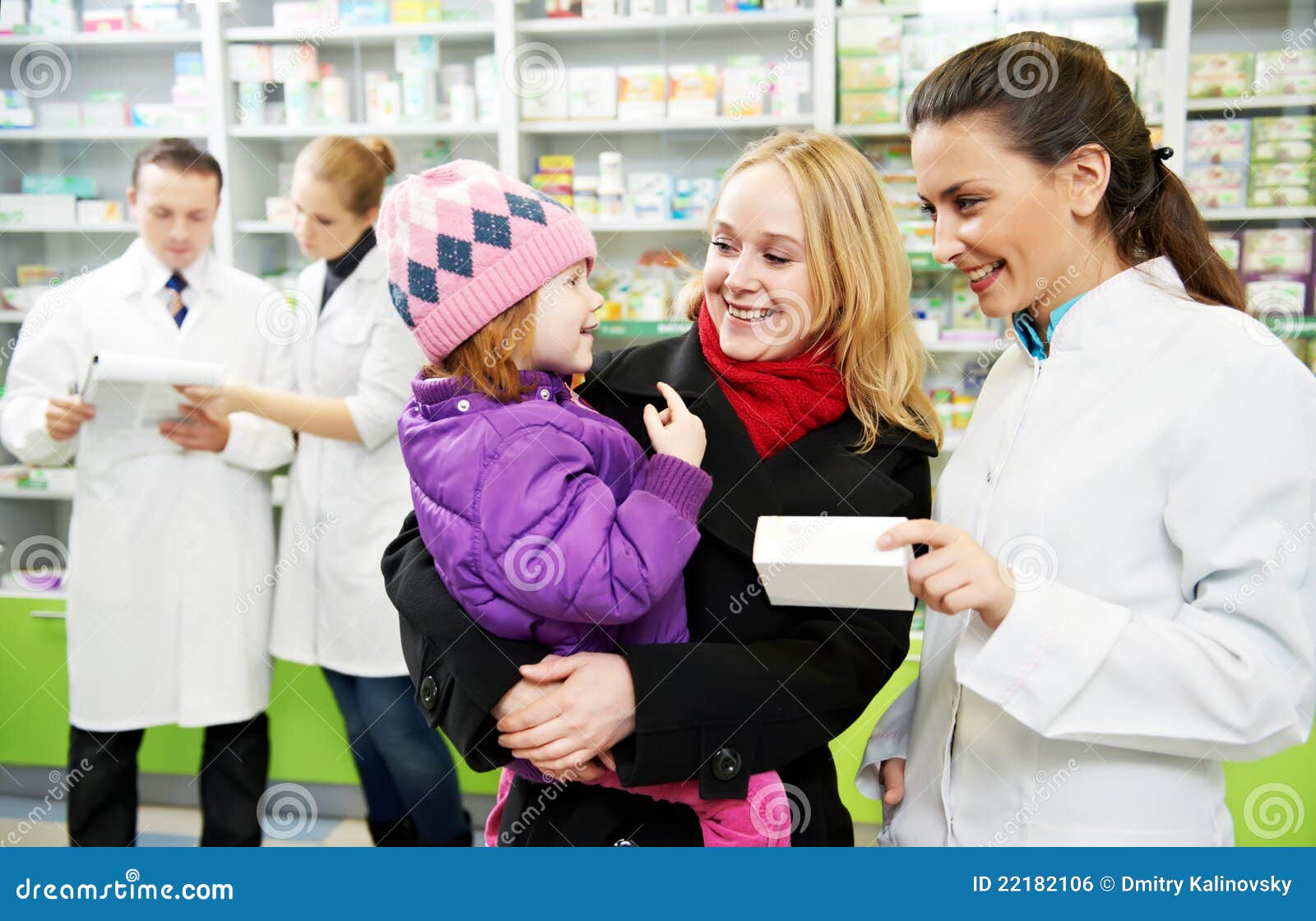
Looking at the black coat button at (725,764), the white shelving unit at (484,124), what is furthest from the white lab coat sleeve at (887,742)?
the white shelving unit at (484,124)

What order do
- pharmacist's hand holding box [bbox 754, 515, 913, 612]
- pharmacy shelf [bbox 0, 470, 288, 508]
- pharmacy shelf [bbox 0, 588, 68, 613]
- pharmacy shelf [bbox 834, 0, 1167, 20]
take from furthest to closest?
1. pharmacy shelf [bbox 0, 470, 288, 508]
2. pharmacy shelf [bbox 0, 588, 68, 613]
3. pharmacy shelf [bbox 834, 0, 1167, 20]
4. pharmacist's hand holding box [bbox 754, 515, 913, 612]

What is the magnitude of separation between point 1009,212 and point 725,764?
746 mm

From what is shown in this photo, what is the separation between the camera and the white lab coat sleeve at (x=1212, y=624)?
101cm

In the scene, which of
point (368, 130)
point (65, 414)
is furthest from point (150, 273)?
point (368, 130)

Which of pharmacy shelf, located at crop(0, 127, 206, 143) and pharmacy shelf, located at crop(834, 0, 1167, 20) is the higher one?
pharmacy shelf, located at crop(834, 0, 1167, 20)

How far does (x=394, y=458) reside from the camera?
270cm

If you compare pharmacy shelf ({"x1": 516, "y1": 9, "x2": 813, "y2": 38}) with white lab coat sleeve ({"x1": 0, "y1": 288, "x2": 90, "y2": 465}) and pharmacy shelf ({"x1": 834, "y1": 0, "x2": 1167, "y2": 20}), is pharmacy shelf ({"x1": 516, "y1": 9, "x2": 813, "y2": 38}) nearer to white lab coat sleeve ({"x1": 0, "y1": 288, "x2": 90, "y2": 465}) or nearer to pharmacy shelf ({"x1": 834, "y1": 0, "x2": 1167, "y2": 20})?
pharmacy shelf ({"x1": 834, "y1": 0, "x2": 1167, "y2": 20})

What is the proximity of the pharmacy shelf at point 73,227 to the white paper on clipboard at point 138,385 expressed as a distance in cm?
124


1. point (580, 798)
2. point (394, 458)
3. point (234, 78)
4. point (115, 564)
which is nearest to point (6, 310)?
point (234, 78)

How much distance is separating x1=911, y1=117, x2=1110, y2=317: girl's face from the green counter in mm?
2074

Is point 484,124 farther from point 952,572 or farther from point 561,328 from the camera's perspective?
point 952,572

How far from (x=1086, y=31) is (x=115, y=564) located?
334 cm

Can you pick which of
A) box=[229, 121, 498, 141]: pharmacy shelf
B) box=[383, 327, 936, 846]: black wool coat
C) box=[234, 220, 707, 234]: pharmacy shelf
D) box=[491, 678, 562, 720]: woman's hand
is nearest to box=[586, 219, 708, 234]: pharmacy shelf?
box=[234, 220, 707, 234]: pharmacy shelf

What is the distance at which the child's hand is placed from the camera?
118 cm
